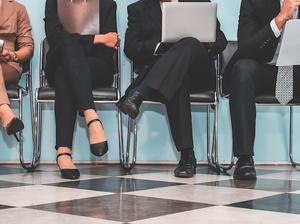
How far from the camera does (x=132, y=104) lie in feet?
7.13

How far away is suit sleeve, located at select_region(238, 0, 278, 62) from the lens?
2373mm

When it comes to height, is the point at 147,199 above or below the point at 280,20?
below

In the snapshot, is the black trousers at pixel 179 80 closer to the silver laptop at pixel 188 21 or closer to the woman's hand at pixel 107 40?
the silver laptop at pixel 188 21

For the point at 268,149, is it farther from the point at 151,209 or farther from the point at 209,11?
the point at 151,209

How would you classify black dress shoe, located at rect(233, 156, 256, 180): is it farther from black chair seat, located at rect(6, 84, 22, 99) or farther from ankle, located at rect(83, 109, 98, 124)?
black chair seat, located at rect(6, 84, 22, 99)

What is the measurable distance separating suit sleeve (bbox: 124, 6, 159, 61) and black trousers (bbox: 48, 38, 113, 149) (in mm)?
375

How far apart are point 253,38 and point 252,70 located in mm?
166

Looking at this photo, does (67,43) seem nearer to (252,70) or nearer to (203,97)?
(203,97)

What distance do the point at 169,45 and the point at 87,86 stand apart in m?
0.42

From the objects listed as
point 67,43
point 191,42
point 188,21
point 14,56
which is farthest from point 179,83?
point 14,56

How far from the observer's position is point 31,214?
4.43 feet

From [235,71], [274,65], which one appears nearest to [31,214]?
[235,71]

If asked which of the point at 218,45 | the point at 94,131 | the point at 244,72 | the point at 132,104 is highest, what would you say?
the point at 218,45

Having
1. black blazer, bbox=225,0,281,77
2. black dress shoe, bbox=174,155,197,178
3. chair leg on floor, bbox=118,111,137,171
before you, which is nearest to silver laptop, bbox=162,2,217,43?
black blazer, bbox=225,0,281,77
